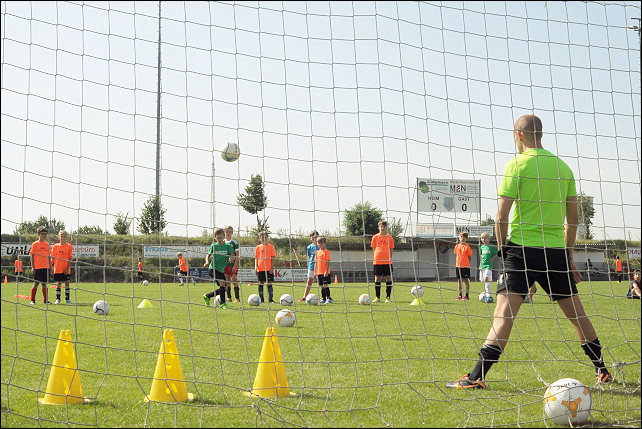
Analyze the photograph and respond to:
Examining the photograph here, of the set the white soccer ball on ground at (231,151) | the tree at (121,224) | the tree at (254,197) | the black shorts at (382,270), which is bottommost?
the black shorts at (382,270)

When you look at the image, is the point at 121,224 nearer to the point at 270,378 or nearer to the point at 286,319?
the point at 270,378

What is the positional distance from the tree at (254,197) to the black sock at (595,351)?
252cm

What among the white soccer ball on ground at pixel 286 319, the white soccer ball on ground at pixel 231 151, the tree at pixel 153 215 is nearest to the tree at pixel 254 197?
the white soccer ball on ground at pixel 231 151

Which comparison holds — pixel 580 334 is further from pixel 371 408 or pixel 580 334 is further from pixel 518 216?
pixel 371 408

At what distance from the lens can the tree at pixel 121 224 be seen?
441cm

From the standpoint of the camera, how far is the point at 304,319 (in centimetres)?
866

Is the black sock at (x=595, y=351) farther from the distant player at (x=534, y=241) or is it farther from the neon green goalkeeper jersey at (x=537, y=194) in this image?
the neon green goalkeeper jersey at (x=537, y=194)

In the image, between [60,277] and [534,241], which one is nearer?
[534,241]

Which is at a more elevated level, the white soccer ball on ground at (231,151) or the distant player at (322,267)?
the white soccer ball on ground at (231,151)

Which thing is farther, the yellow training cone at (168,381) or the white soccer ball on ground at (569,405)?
the yellow training cone at (168,381)

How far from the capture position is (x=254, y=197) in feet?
15.1

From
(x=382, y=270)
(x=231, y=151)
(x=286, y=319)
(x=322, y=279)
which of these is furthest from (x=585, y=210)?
(x=322, y=279)

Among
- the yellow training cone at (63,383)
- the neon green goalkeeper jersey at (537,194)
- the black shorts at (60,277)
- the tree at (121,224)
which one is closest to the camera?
the yellow training cone at (63,383)

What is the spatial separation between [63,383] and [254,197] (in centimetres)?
185
